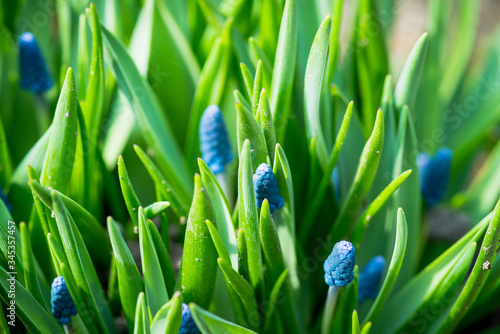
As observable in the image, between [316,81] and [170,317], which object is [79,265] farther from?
[316,81]

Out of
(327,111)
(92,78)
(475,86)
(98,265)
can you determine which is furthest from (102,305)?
(475,86)

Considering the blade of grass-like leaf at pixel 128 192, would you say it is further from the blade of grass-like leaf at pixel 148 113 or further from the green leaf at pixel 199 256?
the blade of grass-like leaf at pixel 148 113

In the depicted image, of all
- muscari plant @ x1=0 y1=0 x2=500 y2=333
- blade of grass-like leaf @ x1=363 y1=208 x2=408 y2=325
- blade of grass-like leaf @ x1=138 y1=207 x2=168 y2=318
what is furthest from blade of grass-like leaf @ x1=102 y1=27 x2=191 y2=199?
blade of grass-like leaf @ x1=363 y1=208 x2=408 y2=325

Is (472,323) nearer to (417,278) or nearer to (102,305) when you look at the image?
(417,278)

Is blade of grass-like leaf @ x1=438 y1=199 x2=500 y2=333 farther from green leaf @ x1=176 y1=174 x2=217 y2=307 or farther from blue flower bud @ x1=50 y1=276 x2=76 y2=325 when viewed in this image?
blue flower bud @ x1=50 y1=276 x2=76 y2=325

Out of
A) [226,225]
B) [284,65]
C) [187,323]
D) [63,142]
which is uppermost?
[284,65]

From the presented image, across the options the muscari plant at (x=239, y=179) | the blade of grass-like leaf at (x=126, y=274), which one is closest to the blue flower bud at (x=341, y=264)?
the muscari plant at (x=239, y=179)

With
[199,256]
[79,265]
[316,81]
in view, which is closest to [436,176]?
[316,81]
